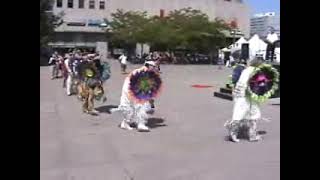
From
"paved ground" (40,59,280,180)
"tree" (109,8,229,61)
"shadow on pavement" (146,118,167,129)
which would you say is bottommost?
"paved ground" (40,59,280,180)

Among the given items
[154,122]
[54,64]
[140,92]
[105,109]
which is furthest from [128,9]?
[140,92]

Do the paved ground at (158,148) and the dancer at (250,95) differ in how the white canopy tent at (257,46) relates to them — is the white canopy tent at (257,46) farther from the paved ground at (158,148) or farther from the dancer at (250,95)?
the dancer at (250,95)

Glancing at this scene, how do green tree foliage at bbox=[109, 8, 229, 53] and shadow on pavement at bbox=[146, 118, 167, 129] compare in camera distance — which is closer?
shadow on pavement at bbox=[146, 118, 167, 129]

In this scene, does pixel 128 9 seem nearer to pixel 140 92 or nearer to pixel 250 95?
pixel 140 92

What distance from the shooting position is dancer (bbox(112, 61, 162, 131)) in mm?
8305

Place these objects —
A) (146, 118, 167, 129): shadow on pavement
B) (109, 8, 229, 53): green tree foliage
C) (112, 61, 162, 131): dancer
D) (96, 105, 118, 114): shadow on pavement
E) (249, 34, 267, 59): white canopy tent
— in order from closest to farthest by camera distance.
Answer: (112, 61, 162, 131): dancer
(146, 118, 167, 129): shadow on pavement
(96, 105, 118, 114): shadow on pavement
(249, 34, 267, 59): white canopy tent
(109, 8, 229, 53): green tree foliage

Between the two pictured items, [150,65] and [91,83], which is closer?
[150,65]

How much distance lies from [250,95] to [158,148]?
1607 mm

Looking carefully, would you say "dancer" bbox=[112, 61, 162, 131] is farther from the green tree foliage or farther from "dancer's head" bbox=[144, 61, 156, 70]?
the green tree foliage

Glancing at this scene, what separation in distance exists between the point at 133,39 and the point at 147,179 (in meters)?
15.0

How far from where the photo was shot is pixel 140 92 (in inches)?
328

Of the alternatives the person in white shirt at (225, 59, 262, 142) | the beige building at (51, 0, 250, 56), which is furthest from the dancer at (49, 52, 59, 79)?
the person in white shirt at (225, 59, 262, 142)

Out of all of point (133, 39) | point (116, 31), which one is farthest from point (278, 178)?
point (133, 39)

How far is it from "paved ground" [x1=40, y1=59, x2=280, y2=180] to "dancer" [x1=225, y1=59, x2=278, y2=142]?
0.85ft
